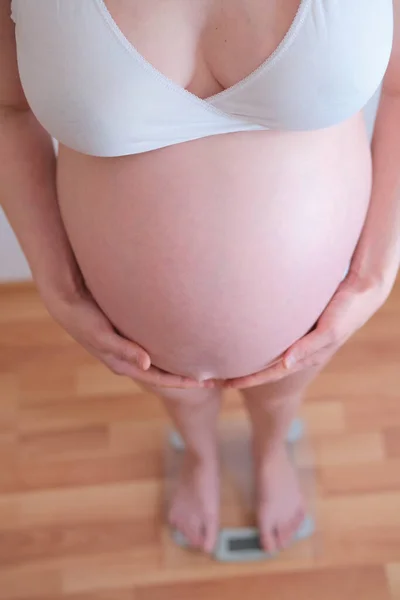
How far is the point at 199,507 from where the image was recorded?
4.06 ft

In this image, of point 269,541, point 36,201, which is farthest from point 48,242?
point 269,541

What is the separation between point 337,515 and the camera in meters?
1.28

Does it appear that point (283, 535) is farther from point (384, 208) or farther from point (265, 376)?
point (384, 208)

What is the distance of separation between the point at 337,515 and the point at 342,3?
1.10m

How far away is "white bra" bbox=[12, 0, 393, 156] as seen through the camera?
48 cm

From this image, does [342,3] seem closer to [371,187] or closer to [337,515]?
[371,187]

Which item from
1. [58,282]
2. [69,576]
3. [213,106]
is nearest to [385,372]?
[69,576]

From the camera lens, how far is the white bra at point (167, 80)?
1.58ft

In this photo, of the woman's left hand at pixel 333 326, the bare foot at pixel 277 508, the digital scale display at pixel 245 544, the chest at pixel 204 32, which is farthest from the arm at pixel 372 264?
the digital scale display at pixel 245 544

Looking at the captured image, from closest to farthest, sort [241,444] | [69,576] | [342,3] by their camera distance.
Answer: [342,3] → [69,576] → [241,444]

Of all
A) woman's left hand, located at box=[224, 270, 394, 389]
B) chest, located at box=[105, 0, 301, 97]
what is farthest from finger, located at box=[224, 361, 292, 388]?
chest, located at box=[105, 0, 301, 97]

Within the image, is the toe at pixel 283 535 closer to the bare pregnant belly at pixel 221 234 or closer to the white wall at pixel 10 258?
the bare pregnant belly at pixel 221 234

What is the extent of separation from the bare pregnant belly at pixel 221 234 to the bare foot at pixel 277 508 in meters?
0.60

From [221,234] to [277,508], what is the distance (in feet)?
2.76
